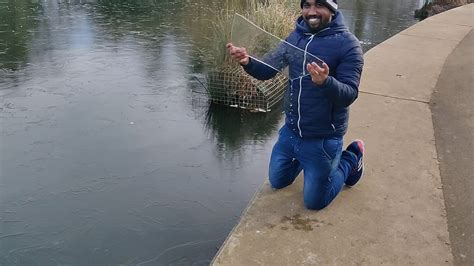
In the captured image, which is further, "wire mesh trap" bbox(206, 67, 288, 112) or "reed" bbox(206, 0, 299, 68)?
"reed" bbox(206, 0, 299, 68)

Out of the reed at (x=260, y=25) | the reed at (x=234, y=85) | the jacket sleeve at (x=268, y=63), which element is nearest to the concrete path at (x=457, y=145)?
the jacket sleeve at (x=268, y=63)

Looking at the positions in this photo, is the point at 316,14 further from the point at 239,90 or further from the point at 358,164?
the point at 239,90

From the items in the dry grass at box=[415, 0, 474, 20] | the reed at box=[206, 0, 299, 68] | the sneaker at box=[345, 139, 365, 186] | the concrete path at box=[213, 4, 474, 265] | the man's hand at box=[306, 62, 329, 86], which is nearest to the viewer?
the man's hand at box=[306, 62, 329, 86]

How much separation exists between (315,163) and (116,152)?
224 cm

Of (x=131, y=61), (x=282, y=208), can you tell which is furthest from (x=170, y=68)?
(x=282, y=208)

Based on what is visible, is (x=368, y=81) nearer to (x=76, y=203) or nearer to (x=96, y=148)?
(x=96, y=148)

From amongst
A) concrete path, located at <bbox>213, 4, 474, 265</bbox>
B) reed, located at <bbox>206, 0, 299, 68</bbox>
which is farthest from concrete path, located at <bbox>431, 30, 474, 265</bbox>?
reed, located at <bbox>206, 0, 299, 68</bbox>

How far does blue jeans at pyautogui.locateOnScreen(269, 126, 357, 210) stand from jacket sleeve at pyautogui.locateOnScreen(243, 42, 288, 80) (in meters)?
0.35

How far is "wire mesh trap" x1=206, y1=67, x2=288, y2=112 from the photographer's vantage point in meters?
5.70

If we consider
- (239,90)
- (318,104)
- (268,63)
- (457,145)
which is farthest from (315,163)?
(239,90)

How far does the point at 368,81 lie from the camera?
17.7 feet

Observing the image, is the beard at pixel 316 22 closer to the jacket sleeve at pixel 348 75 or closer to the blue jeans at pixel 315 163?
the jacket sleeve at pixel 348 75

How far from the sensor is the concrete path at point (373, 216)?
2525mm

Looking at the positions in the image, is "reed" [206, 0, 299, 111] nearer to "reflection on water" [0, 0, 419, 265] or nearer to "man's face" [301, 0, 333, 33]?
"reflection on water" [0, 0, 419, 265]
